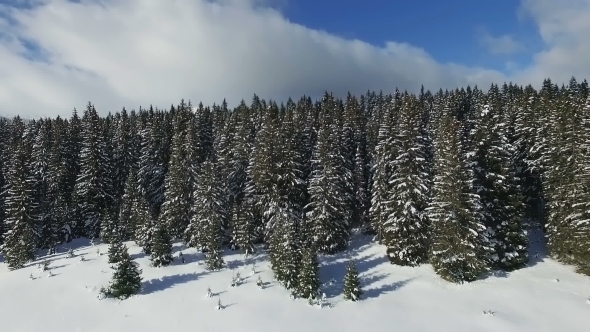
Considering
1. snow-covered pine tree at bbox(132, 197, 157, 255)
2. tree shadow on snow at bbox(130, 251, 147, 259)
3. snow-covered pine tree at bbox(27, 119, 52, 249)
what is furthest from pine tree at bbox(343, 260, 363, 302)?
snow-covered pine tree at bbox(27, 119, 52, 249)

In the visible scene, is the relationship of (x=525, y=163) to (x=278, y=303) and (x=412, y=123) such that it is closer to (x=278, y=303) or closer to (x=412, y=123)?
(x=412, y=123)

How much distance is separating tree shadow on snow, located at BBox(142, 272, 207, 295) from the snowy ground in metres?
0.09

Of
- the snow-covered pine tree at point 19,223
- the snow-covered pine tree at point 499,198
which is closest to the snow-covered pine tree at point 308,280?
the snow-covered pine tree at point 499,198

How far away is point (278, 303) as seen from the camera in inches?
1164

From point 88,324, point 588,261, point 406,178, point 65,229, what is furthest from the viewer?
point 65,229

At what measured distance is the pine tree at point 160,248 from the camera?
36.2 meters

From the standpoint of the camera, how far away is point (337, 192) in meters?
41.4

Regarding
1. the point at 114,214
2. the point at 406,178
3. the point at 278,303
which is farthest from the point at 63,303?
the point at 406,178

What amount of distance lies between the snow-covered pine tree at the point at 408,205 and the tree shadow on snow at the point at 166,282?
1819cm

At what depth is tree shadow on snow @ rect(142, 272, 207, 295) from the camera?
31922 millimetres

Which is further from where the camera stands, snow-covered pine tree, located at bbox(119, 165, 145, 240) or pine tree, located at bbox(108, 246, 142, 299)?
snow-covered pine tree, located at bbox(119, 165, 145, 240)

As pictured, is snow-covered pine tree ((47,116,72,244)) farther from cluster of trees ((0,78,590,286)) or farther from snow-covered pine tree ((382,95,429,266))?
snow-covered pine tree ((382,95,429,266))

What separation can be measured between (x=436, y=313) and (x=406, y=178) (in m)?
12.9

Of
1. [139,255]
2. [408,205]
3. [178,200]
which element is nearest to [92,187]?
[178,200]
